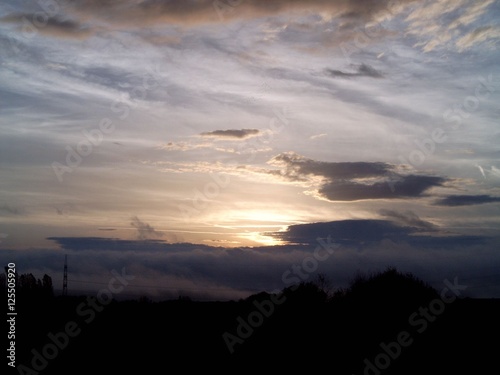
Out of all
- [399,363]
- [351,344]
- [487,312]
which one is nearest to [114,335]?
[351,344]

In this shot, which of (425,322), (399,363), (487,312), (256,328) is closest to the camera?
(399,363)

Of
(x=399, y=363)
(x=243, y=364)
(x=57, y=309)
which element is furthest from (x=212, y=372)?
(x=57, y=309)

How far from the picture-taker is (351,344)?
29547mm

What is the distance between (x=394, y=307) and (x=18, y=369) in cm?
2196

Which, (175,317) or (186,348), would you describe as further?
(175,317)

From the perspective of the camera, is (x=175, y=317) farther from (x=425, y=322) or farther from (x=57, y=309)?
(x=425, y=322)

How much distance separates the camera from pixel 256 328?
33.9 m

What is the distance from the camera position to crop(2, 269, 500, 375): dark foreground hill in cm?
2645

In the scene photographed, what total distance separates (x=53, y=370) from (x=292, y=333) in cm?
1373

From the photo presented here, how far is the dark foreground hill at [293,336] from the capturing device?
86.8ft

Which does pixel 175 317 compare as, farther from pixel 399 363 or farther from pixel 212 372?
pixel 399 363

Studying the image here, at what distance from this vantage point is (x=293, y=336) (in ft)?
107

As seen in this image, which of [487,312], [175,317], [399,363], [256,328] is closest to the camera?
[399,363]

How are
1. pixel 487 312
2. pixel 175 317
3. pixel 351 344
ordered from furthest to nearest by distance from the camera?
pixel 175 317 < pixel 487 312 < pixel 351 344
